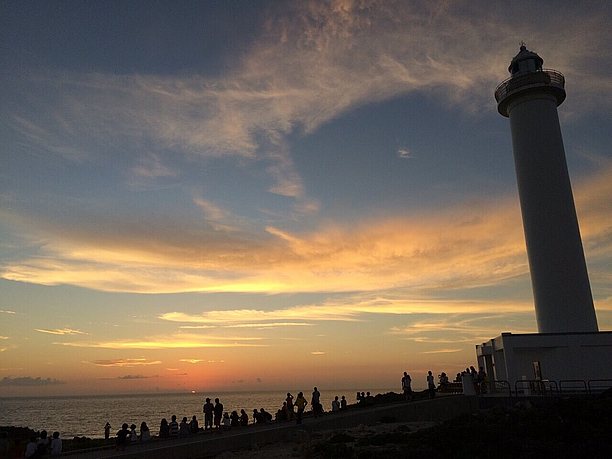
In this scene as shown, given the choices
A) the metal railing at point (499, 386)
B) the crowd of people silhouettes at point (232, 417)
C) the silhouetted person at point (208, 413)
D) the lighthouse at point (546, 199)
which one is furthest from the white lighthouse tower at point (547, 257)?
the silhouetted person at point (208, 413)

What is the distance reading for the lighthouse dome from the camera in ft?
107

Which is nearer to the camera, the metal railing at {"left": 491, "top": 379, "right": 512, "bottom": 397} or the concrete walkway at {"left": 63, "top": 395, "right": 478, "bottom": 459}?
the concrete walkway at {"left": 63, "top": 395, "right": 478, "bottom": 459}

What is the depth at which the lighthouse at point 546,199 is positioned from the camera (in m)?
28.3

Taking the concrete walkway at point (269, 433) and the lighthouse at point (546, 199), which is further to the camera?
the lighthouse at point (546, 199)

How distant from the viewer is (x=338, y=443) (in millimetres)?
16594

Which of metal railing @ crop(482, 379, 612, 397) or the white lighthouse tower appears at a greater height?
the white lighthouse tower

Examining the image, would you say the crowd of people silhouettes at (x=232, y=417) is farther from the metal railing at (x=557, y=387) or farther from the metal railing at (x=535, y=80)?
the metal railing at (x=535, y=80)

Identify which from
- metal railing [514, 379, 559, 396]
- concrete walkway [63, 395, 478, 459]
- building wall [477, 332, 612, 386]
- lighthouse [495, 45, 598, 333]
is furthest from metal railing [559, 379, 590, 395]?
concrete walkway [63, 395, 478, 459]

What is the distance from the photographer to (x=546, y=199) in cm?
2991

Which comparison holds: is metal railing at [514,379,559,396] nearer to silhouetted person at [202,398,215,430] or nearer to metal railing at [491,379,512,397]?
metal railing at [491,379,512,397]

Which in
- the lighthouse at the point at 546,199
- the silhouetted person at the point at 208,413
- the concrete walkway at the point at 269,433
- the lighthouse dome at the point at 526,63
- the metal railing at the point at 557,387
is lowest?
the concrete walkway at the point at 269,433

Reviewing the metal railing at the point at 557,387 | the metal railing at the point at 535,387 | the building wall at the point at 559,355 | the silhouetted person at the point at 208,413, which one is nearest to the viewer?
the silhouetted person at the point at 208,413

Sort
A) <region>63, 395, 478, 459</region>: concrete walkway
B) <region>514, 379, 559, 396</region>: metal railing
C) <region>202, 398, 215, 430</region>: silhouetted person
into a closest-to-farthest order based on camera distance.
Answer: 1. <region>63, 395, 478, 459</region>: concrete walkway
2. <region>202, 398, 215, 430</region>: silhouetted person
3. <region>514, 379, 559, 396</region>: metal railing

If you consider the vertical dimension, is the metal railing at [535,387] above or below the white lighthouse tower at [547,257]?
below
